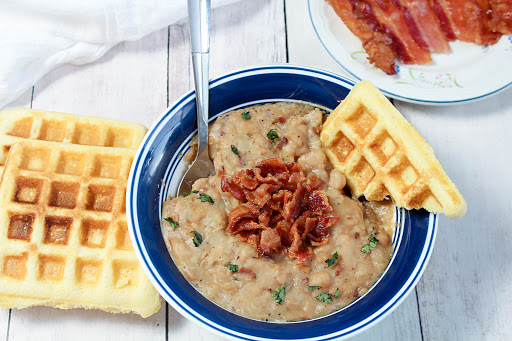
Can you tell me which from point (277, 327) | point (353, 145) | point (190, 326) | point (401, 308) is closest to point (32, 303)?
point (190, 326)

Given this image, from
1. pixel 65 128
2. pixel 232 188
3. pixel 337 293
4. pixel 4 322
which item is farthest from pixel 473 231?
pixel 4 322

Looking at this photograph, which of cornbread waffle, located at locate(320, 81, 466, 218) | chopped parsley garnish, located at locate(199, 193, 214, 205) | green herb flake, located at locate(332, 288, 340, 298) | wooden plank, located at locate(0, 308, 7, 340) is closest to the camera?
cornbread waffle, located at locate(320, 81, 466, 218)

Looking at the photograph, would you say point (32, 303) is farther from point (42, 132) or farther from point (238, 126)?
point (238, 126)

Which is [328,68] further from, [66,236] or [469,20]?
[66,236]

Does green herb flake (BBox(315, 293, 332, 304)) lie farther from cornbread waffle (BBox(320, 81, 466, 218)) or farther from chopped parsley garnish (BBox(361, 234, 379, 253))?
cornbread waffle (BBox(320, 81, 466, 218))

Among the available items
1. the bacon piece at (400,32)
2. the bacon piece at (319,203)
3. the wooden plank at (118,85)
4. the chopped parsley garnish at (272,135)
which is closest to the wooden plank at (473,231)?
the bacon piece at (400,32)

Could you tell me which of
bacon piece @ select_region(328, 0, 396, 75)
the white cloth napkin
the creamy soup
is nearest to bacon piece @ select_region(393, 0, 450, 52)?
bacon piece @ select_region(328, 0, 396, 75)

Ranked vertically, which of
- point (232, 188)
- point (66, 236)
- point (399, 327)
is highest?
point (232, 188)
